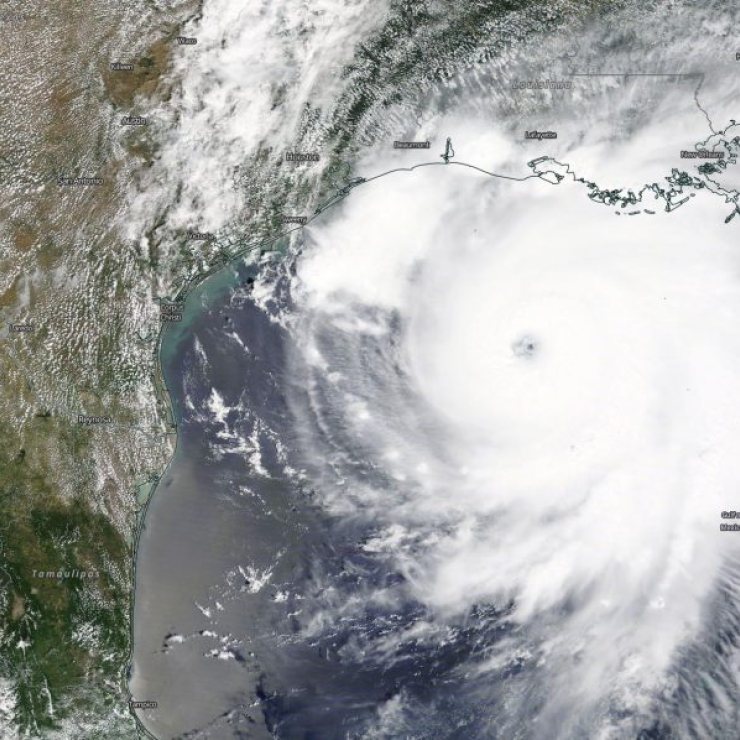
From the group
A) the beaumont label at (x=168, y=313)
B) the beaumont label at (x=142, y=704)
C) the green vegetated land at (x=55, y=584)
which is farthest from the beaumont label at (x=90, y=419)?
the beaumont label at (x=142, y=704)

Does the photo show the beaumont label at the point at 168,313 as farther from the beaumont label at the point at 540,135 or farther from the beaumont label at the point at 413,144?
the beaumont label at the point at 540,135

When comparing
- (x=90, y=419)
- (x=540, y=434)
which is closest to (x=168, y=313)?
(x=90, y=419)

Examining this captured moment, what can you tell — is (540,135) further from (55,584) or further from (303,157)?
(55,584)

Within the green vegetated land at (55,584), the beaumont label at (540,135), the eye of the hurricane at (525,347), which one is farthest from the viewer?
the green vegetated land at (55,584)

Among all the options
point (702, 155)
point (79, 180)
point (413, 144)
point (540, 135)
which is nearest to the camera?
point (702, 155)

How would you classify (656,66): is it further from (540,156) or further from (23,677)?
(23,677)

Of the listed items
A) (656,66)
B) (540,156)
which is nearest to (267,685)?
(540,156)
